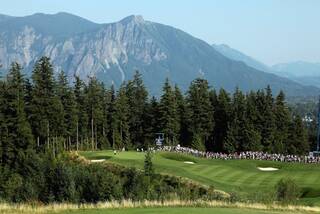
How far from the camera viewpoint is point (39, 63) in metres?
71.1

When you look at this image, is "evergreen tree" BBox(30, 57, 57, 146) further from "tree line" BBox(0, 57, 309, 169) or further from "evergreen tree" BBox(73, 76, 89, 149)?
"evergreen tree" BBox(73, 76, 89, 149)

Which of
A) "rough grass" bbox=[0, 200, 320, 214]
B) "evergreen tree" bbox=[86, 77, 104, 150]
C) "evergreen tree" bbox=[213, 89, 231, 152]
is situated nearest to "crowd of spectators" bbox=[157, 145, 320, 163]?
"evergreen tree" bbox=[86, 77, 104, 150]

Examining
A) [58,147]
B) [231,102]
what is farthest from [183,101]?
[58,147]

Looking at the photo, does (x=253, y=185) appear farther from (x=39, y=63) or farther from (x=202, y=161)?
(x=39, y=63)

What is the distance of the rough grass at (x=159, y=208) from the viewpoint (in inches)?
858

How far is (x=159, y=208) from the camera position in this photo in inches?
892

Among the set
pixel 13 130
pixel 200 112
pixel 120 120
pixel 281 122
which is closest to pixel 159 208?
pixel 13 130

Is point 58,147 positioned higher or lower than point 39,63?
lower

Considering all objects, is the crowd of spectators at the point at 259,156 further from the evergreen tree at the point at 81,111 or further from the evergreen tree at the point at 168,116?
the evergreen tree at the point at 81,111

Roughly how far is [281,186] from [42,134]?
1729 inches

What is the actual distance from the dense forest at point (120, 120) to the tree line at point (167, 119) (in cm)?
13

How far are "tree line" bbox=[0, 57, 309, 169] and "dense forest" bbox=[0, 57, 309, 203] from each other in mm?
130

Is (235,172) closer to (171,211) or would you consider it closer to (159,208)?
(159,208)

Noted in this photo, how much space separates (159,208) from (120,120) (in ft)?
222
